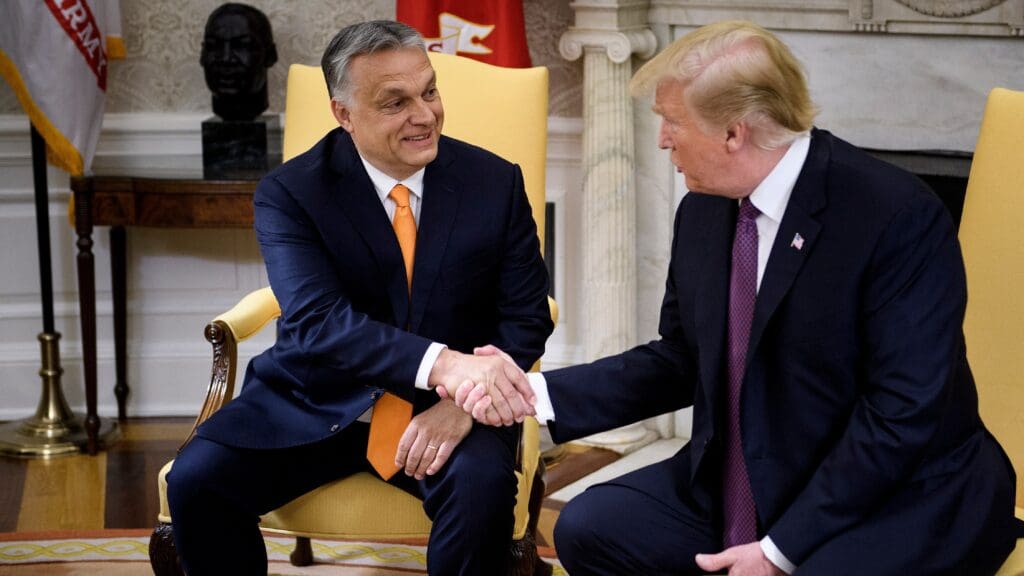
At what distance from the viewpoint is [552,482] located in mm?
4094

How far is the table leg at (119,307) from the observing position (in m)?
4.46

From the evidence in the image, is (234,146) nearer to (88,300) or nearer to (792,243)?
(88,300)

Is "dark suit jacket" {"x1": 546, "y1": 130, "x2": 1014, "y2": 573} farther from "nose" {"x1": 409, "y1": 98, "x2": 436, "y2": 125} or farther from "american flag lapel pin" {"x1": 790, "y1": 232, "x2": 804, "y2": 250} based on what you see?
"nose" {"x1": 409, "y1": 98, "x2": 436, "y2": 125}

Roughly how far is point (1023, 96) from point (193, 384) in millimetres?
3051

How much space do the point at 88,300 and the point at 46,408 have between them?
16.1 inches

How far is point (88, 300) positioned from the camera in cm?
423

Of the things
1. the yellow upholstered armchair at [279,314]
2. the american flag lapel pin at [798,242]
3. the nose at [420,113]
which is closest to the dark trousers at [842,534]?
the yellow upholstered armchair at [279,314]

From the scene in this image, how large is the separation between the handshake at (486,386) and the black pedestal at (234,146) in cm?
186

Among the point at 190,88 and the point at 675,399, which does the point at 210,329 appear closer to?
the point at 675,399

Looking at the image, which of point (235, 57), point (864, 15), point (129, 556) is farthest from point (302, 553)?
point (864, 15)

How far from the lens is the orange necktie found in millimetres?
2627

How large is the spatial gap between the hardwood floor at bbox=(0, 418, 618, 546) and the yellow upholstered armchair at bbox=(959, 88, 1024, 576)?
4.53ft

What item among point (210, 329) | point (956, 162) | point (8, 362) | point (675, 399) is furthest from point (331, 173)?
point (8, 362)

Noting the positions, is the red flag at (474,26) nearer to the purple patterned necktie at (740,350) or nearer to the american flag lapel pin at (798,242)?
the purple patterned necktie at (740,350)
